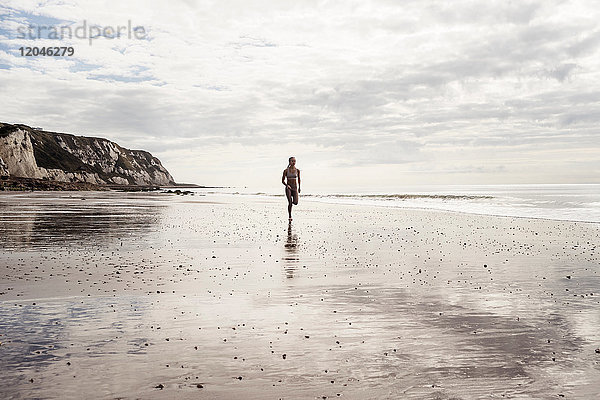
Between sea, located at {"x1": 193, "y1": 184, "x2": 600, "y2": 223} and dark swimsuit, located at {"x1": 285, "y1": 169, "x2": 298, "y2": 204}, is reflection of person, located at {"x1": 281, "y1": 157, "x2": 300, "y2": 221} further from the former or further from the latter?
sea, located at {"x1": 193, "y1": 184, "x2": 600, "y2": 223}

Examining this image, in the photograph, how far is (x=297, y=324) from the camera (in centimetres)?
721

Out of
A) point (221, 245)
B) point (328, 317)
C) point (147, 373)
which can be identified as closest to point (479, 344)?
point (328, 317)

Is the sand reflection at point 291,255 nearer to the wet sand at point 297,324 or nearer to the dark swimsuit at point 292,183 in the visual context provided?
the wet sand at point 297,324

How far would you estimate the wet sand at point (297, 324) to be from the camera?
5012 mm

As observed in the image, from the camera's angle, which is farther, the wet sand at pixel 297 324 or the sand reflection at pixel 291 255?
the sand reflection at pixel 291 255

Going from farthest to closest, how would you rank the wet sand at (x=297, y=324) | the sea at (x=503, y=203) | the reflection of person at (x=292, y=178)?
the sea at (x=503, y=203) → the reflection of person at (x=292, y=178) → the wet sand at (x=297, y=324)

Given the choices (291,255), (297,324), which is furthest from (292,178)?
(297,324)

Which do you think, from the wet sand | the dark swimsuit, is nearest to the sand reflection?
the wet sand

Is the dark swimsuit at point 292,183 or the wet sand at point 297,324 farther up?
the dark swimsuit at point 292,183

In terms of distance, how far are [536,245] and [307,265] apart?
9.42 m

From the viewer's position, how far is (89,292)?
913 cm

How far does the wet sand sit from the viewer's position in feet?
16.4

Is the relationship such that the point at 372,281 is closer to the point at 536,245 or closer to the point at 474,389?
the point at 474,389

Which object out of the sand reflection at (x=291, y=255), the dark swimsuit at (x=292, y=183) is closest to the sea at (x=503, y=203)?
the dark swimsuit at (x=292, y=183)
